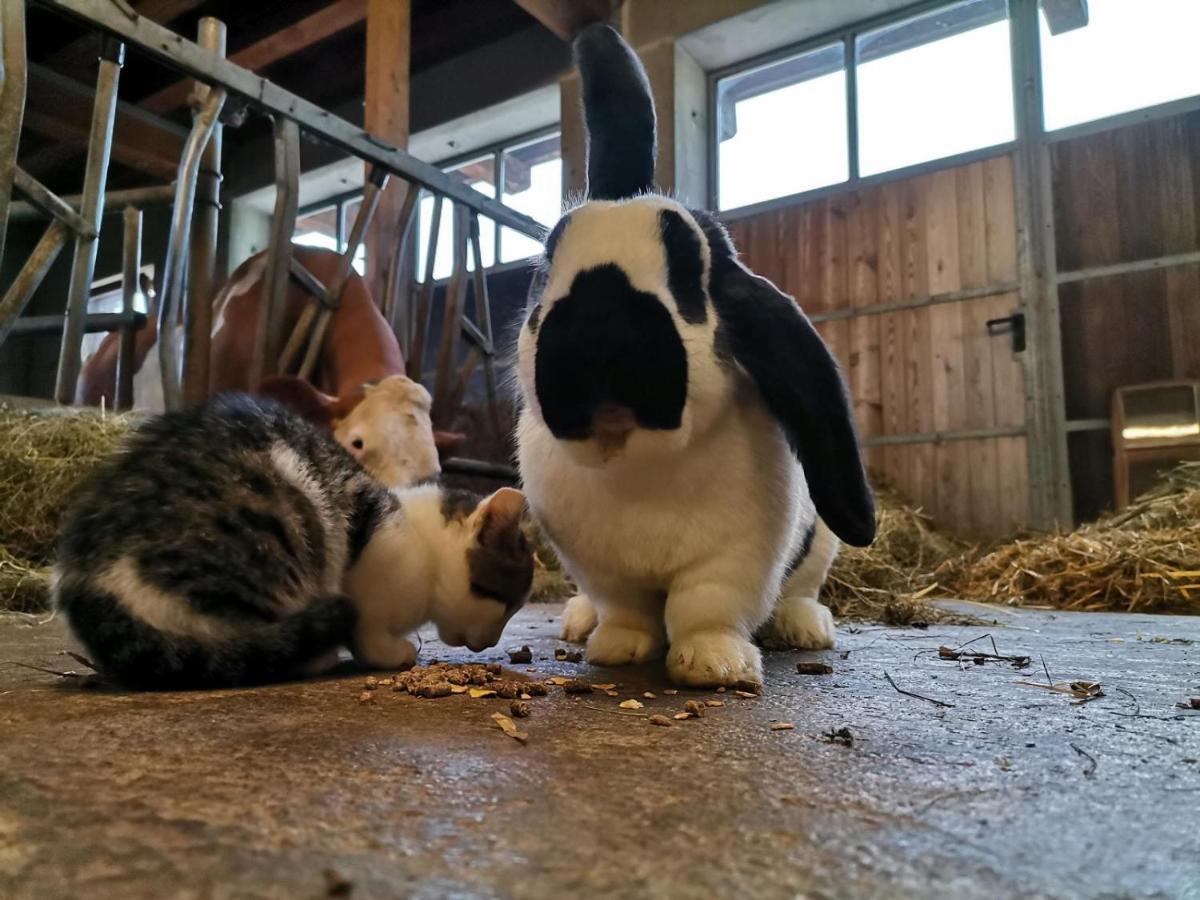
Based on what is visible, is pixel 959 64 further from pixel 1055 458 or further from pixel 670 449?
pixel 670 449

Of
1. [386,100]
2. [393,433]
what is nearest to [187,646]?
[393,433]

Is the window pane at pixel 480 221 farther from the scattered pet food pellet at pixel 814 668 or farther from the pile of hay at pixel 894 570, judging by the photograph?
the scattered pet food pellet at pixel 814 668

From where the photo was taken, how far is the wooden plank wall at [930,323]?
250 inches

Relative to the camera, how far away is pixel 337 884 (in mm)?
643

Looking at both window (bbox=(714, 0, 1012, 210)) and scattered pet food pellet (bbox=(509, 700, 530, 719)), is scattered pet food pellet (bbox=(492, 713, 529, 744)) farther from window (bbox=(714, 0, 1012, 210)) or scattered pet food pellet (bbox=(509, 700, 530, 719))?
window (bbox=(714, 0, 1012, 210))

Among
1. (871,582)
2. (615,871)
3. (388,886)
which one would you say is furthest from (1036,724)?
(871,582)

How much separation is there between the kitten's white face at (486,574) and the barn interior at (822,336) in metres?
0.12

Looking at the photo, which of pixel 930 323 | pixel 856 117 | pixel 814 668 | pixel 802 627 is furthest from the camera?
pixel 856 117

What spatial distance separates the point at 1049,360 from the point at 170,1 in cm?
773

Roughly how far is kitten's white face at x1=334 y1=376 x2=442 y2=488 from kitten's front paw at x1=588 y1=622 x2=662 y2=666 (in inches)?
87.3

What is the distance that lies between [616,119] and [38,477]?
9.01 feet

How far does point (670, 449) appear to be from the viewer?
157 centimetres

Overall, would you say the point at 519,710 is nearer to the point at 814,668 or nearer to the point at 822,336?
the point at 814,668

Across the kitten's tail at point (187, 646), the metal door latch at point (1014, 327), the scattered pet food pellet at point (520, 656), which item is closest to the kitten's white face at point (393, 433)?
the scattered pet food pellet at point (520, 656)
